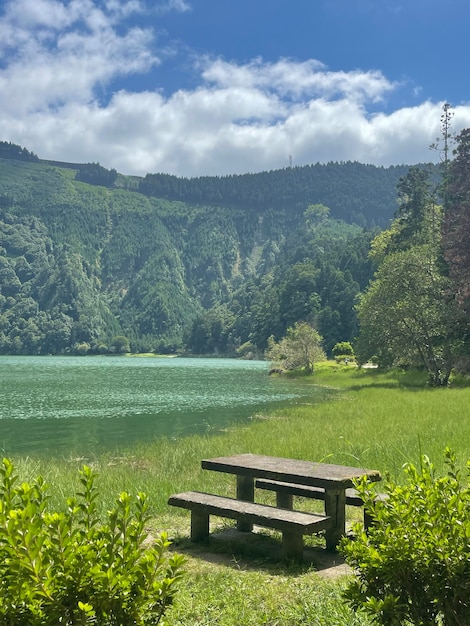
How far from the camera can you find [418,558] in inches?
127

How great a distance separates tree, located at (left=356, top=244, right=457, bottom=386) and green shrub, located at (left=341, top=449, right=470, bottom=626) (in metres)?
44.0

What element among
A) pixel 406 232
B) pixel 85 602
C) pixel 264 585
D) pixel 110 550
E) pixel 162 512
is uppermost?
pixel 406 232

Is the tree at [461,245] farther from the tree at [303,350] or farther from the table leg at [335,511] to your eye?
the table leg at [335,511]

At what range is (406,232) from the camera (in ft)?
250

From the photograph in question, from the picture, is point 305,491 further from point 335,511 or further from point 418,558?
point 418,558

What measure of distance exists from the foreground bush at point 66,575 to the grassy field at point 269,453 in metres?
→ 2.51

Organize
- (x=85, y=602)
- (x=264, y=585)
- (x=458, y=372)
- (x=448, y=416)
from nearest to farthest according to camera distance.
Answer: (x=85, y=602), (x=264, y=585), (x=448, y=416), (x=458, y=372)

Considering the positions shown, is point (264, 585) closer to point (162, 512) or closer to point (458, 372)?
point (162, 512)

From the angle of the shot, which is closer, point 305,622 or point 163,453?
point 305,622

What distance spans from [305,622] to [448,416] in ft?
65.3

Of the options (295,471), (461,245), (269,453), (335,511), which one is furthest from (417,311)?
(335,511)

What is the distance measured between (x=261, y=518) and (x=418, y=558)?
3.96 meters

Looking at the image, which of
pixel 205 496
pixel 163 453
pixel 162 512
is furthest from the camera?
pixel 163 453

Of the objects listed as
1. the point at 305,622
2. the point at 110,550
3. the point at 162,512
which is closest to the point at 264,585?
the point at 305,622
